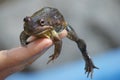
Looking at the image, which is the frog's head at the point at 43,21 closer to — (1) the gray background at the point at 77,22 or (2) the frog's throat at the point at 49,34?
(2) the frog's throat at the point at 49,34

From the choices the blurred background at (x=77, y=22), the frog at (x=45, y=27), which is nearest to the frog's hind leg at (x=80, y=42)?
the frog at (x=45, y=27)

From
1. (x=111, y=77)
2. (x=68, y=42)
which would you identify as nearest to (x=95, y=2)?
(x=68, y=42)

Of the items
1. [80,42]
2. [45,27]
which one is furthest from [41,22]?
[80,42]

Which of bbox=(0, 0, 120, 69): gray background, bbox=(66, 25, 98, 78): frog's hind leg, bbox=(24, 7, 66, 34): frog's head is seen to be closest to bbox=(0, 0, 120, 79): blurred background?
bbox=(0, 0, 120, 69): gray background

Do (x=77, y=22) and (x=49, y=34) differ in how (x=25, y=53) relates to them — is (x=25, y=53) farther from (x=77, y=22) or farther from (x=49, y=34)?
(x=77, y=22)

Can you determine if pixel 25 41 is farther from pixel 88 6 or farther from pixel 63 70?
pixel 88 6

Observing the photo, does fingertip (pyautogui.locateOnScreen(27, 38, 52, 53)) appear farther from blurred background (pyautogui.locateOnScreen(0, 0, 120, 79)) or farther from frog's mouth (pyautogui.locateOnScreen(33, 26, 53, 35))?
blurred background (pyautogui.locateOnScreen(0, 0, 120, 79))
